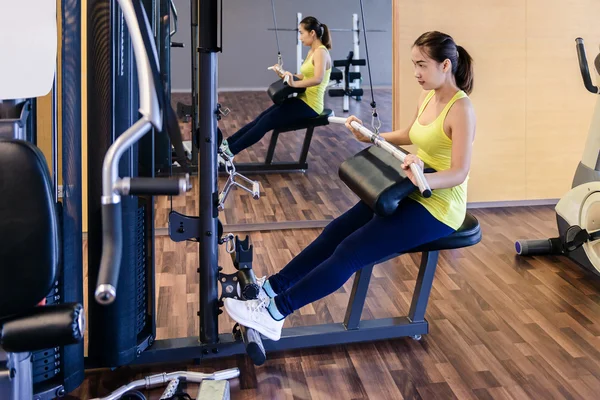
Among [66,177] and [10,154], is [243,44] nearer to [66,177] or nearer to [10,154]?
[66,177]

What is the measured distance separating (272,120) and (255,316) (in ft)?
4.81

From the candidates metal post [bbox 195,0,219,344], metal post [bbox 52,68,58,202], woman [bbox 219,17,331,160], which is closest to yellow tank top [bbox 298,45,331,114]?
woman [bbox 219,17,331,160]

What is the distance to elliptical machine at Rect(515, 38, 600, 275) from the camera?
336 cm

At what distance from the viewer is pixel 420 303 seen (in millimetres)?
2768

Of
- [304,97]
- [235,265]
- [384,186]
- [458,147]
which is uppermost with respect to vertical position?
[304,97]

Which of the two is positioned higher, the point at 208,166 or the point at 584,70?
the point at 584,70

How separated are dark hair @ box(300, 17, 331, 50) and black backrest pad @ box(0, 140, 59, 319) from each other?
2352 mm

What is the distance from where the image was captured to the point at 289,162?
4004mm

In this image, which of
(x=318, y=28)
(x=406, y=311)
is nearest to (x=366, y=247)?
→ (x=406, y=311)

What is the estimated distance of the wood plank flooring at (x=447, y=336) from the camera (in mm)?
2432

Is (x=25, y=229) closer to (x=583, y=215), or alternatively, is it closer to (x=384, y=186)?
(x=384, y=186)

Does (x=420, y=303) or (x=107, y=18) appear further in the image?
(x=420, y=303)

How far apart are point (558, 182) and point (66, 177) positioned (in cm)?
330

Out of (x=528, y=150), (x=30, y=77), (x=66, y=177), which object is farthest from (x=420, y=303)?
(x=528, y=150)
